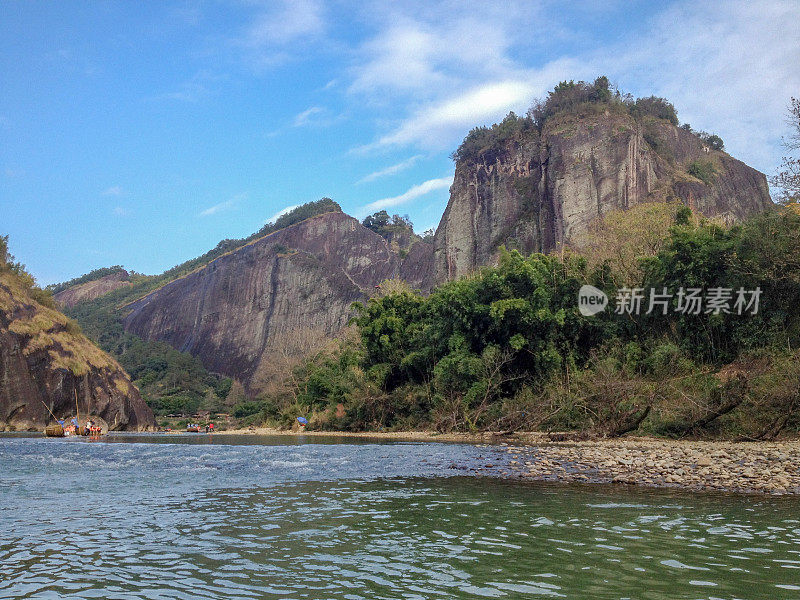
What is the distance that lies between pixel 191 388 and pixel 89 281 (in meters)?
86.4

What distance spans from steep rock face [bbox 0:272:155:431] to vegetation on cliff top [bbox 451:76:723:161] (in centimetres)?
5572

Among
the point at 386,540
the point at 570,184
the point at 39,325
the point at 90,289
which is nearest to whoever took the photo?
the point at 386,540

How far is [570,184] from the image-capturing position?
247 ft

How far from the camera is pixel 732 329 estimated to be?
27.3 m

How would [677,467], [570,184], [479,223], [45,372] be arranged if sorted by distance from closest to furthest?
[677,467] < [45,372] < [570,184] < [479,223]

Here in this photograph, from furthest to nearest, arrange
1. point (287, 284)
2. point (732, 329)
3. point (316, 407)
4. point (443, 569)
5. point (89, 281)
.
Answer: point (89, 281) → point (287, 284) → point (316, 407) → point (732, 329) → point (443, 569)

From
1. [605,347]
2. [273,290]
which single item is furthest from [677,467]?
[273,290]

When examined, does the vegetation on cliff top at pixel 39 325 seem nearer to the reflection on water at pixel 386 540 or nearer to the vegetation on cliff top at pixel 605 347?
the vegetation on cliff top at pixel 605 347

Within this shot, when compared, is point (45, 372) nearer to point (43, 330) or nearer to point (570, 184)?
point (43, 330)

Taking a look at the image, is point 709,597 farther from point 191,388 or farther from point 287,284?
point 287,284

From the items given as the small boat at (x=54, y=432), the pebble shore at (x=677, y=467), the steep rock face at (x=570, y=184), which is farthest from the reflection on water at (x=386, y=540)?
the steep rock face at (x=570, y=184)

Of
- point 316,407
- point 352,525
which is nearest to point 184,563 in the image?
point 352,525

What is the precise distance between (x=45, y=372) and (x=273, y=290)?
67254 mm

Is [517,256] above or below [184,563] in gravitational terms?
above
